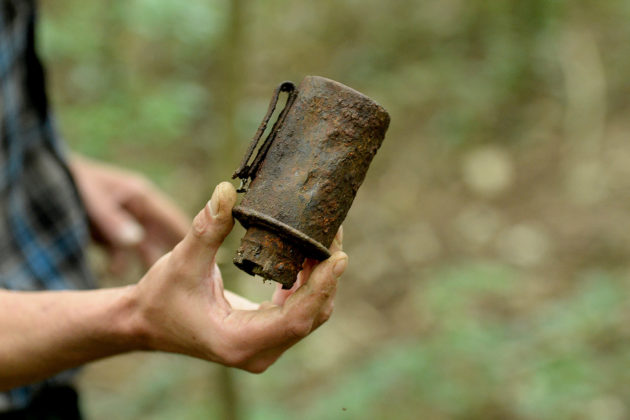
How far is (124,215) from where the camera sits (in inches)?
113

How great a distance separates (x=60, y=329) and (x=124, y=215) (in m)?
1.31

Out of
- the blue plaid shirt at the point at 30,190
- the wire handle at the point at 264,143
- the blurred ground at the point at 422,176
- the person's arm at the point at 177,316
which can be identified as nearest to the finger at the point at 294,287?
the person's arm at the point at 177,316

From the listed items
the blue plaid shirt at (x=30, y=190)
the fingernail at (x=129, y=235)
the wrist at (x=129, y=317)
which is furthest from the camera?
the fingernail at (x=129, y=235)

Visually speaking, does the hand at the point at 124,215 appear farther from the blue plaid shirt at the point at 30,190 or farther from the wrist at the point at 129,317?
the wrist at the point at 129,317

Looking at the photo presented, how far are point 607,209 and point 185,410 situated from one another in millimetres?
3514

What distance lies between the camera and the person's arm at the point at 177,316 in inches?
56.6

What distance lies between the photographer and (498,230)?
5500 millimetres

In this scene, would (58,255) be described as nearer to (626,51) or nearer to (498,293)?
(498,293)

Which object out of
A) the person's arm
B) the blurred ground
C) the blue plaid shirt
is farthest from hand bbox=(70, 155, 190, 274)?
the person's arm

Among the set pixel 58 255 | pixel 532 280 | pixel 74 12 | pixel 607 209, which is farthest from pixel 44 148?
pixel 74 12

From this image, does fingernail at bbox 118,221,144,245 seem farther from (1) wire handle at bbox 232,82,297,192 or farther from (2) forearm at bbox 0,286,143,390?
(1) wire handle at bbox 232,82,297,192

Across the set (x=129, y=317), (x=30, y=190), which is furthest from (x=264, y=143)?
(x=30, y=190)

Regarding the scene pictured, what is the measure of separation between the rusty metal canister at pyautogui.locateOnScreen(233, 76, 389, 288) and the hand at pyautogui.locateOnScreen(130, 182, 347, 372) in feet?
0.23

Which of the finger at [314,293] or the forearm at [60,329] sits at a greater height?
the finger at [314,293]
